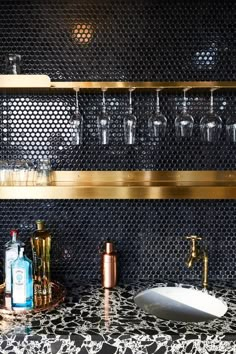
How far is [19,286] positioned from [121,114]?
3.10ft

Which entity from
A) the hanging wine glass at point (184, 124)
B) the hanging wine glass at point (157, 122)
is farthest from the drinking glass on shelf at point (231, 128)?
the hanging wine glass at point (157, 122)

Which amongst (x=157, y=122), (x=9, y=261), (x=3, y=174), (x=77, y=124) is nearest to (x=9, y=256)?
(x=9, y=261)

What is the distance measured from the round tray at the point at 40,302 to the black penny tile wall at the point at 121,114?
0.27 metres

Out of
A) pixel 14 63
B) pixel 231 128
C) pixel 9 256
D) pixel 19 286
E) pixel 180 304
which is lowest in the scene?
pixel 180 304

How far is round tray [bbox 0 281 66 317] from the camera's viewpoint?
67.9 inches

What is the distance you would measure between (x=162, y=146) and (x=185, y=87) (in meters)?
0.38

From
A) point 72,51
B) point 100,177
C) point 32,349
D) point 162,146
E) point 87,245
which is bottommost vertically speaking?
point 32,349

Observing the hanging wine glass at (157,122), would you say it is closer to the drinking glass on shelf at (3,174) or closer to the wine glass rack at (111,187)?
the wine glass rack at (111,187)

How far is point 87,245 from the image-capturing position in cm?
219

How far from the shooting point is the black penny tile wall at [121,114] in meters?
2.09

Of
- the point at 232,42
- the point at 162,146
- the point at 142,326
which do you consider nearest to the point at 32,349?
the point at 142,326

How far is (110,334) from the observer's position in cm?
157

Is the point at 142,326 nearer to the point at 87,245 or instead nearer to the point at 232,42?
the point at 87,245

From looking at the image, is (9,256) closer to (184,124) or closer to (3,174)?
(3,174)
